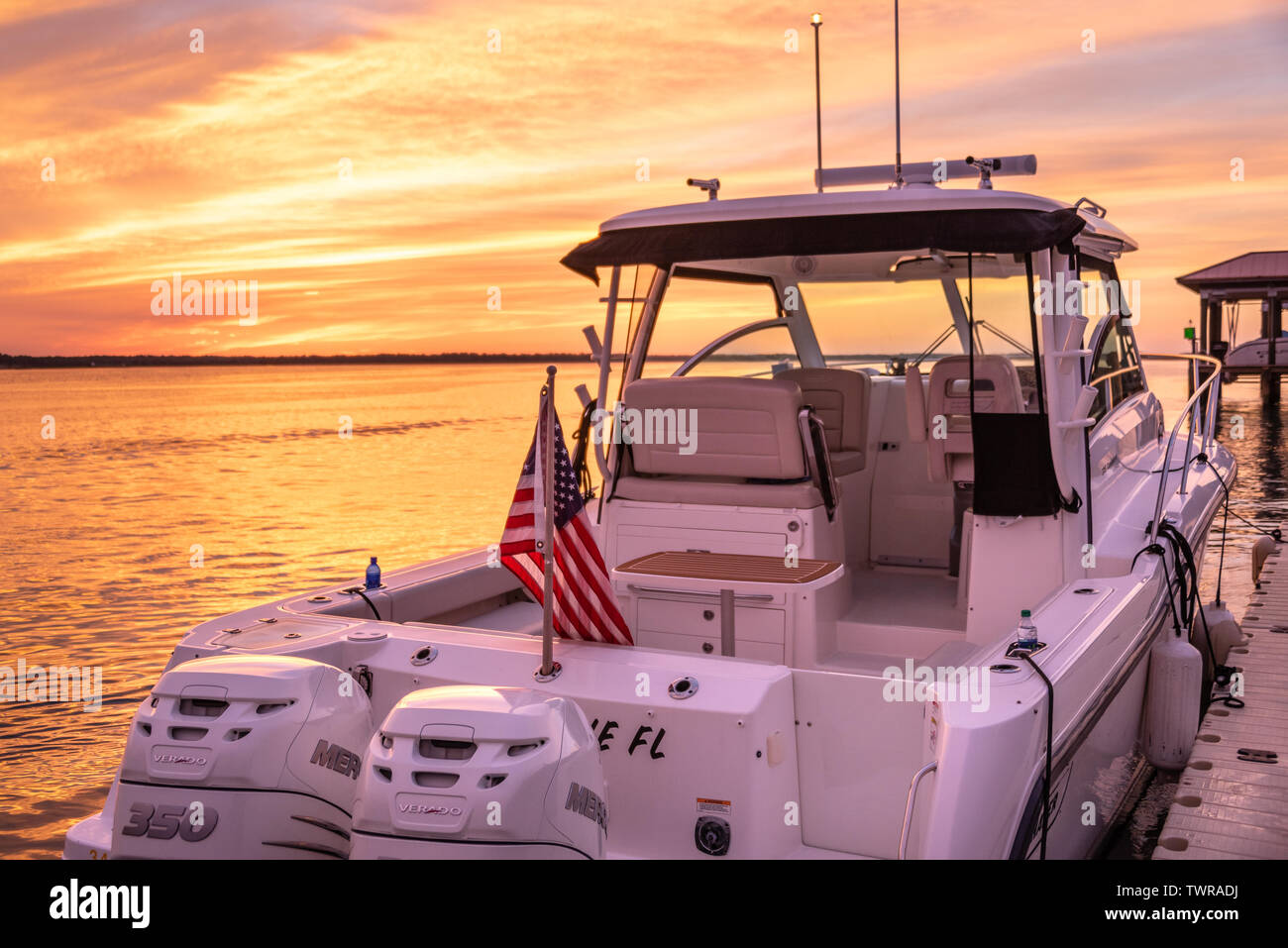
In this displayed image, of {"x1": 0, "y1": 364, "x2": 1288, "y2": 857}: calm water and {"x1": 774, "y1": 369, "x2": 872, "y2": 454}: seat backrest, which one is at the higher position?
{"x1": 774, "y1": 369, "x2": 872, "y2": 454}: seat backrest

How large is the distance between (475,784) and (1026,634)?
71.7 inches

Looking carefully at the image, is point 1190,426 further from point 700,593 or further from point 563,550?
point 563,550

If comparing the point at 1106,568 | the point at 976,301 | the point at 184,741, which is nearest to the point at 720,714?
the point at 184,741

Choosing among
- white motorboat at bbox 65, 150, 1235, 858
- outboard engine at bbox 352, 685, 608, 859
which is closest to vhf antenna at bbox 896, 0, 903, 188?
white motorboat at bbox 65, 150, 1235, 858

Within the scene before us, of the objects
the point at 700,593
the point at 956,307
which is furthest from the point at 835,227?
the point at 956,307

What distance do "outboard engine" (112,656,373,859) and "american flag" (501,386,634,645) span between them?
74 cm

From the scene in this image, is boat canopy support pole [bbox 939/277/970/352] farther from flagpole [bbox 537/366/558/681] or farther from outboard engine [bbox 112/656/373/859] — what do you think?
outboard engine [bbox 112/656/373/859]

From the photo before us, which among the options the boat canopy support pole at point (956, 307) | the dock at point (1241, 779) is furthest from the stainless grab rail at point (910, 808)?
the boat canopy support pole at point (956, 307)

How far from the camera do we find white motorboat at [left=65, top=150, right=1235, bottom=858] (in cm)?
279

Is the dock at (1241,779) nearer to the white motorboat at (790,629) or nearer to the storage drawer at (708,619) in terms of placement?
the white motorboat at (790,629)

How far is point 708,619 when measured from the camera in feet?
13.9

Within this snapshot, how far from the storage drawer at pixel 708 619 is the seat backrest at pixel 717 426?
0.65 meters
